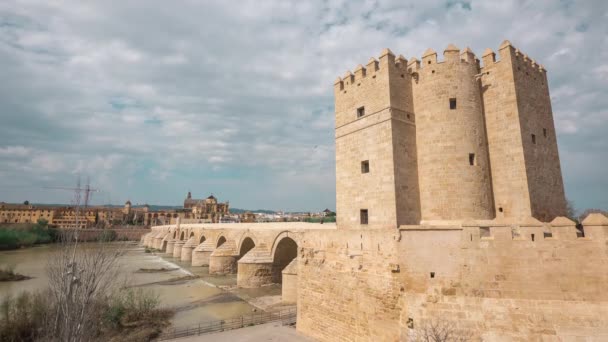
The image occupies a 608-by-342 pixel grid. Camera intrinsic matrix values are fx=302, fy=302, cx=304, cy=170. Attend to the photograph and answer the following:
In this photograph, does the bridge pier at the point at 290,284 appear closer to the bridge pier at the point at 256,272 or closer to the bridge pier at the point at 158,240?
the bridge pier at the point at 256,272

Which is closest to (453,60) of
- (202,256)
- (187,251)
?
(202,256)

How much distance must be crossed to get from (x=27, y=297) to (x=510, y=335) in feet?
60.4

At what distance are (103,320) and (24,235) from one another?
180ft

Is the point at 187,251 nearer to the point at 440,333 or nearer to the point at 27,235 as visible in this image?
the point at 440,333

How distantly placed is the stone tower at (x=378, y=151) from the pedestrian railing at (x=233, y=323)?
234 inches

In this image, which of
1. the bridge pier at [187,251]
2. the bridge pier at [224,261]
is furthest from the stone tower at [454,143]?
the bridge pier at [187,251]

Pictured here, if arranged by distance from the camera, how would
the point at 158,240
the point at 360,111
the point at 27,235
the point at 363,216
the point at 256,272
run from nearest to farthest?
the point at 363,216
the point at 360,111
the point at 256,272
the point at 27,235
the point at 158,240

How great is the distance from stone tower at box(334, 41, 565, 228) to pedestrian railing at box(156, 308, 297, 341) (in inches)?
242

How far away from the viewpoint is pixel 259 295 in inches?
737

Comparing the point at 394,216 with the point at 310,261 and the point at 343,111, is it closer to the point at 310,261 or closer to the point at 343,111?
the point at 310,261

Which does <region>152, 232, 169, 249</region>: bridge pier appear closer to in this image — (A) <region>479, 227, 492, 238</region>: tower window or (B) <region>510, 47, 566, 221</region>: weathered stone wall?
(A) <region>479, 227, 492, 238</region>: tower window

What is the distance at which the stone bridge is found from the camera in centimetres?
1716

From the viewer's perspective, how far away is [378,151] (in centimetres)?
1098

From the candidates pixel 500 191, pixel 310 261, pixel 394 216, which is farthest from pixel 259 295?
pixel 500 191
